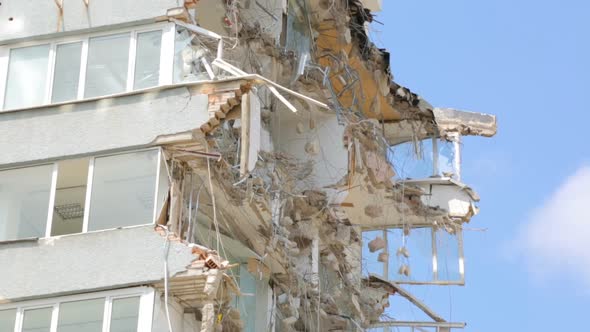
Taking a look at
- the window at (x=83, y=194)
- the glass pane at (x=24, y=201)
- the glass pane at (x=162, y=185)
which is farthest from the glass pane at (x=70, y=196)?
the glass pane at (x=162, y=185)

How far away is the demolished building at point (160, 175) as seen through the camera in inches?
923

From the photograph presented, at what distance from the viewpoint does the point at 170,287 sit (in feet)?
76.5

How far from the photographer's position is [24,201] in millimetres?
24797

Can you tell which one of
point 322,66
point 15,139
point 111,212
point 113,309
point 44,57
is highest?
point 322,66

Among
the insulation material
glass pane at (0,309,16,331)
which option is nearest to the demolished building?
glass pane at (0,309,16,331)

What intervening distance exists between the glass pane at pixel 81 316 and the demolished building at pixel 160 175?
25mm

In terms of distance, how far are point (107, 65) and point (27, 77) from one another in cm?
156

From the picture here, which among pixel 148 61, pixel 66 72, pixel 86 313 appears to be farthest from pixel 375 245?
pixel 86 313

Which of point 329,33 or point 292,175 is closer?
point 292,175

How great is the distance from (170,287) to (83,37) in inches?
209

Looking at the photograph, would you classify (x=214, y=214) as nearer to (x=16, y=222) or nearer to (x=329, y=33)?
(x=16, y=222)

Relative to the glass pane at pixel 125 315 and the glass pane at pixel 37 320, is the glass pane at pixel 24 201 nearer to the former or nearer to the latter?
the glass pane at pixel 37 320

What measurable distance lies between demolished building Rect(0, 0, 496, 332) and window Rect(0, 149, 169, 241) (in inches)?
1.1

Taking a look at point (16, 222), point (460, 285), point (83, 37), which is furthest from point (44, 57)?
point (460, 285)
